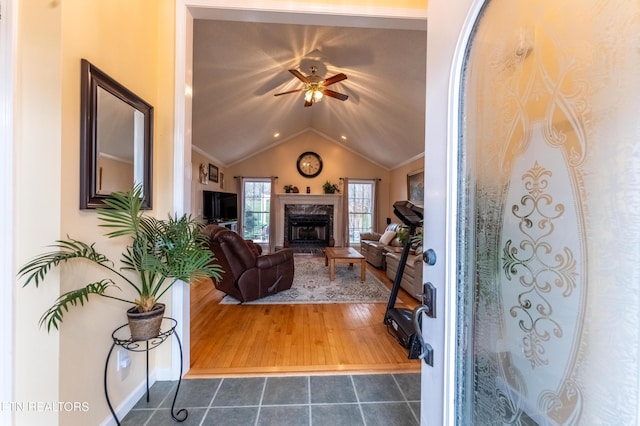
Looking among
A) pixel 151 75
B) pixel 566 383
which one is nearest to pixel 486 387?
pixel 566 383

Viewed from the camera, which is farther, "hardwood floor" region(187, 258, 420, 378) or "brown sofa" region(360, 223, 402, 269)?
"brown sofa" region(360, 223, 402, 269)

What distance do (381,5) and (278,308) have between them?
10.1 feet

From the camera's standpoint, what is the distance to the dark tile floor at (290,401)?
1472 mm

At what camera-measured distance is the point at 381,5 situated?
1825 millimetres

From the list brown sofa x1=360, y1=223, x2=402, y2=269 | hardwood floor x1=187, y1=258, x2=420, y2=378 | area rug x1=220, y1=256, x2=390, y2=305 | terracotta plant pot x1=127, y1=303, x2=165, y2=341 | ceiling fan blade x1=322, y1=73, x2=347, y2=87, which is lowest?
hardwood floor x1=187, y1=258, x2=420, y2=378

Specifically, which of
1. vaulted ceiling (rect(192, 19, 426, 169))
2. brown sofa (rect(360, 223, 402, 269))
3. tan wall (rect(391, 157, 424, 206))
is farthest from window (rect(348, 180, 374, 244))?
brown sofa (rect(360, 223, 402, 269))

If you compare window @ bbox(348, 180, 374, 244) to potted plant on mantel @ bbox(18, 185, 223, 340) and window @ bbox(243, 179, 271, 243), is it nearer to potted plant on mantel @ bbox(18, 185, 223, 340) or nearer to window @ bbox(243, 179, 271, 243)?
window @ bbox(243, 179, 271, 243)

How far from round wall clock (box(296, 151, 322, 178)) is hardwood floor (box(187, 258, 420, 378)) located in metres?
4.91

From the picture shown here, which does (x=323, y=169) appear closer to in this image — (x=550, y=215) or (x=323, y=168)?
(x=323, y=168)

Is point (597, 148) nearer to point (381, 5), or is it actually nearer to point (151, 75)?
point (381, 5)

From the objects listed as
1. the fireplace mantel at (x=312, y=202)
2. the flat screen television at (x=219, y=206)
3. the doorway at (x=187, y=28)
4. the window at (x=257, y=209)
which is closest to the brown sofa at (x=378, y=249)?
the fireplace mantel at (x=312, y=202)

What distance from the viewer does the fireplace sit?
24.5ft

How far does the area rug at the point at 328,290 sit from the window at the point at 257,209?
9.55 ft

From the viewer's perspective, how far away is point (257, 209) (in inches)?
297
